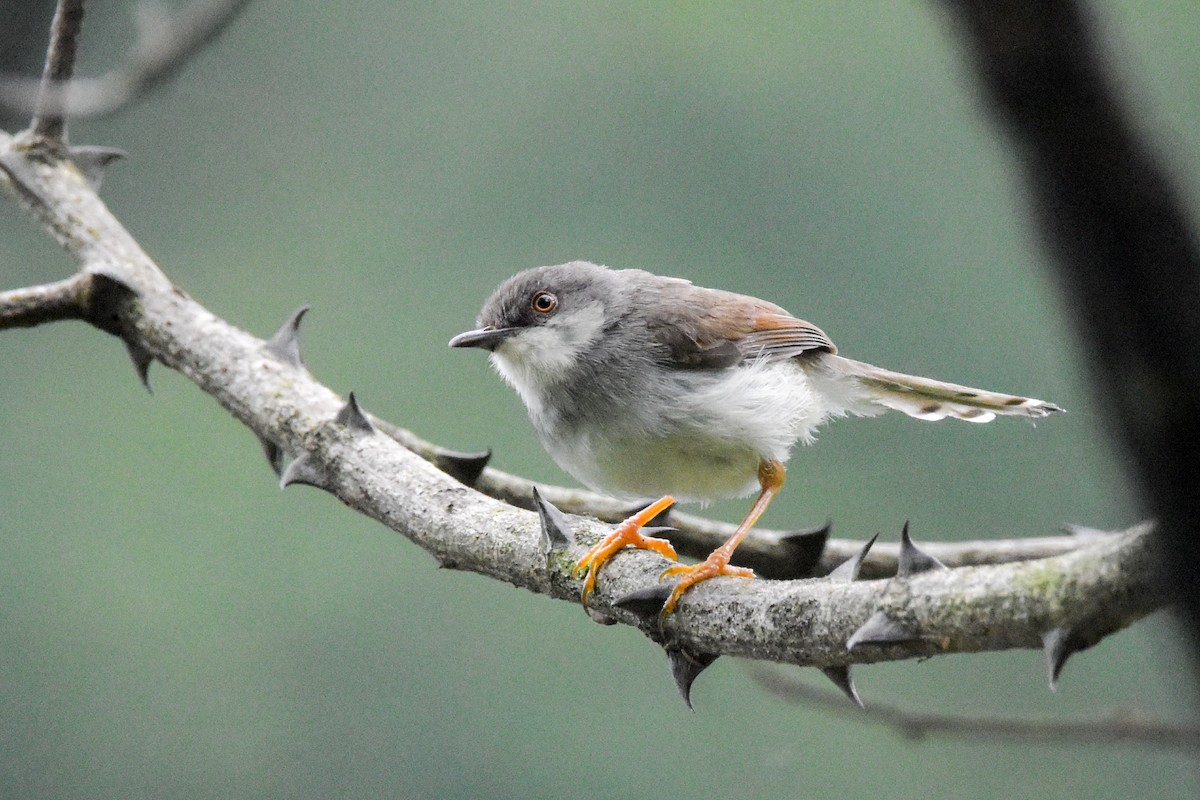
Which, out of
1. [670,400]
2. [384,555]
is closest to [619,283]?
[670,400]

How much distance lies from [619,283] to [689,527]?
0.92m

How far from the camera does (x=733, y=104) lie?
466 inches

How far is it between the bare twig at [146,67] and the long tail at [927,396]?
7.98 ft

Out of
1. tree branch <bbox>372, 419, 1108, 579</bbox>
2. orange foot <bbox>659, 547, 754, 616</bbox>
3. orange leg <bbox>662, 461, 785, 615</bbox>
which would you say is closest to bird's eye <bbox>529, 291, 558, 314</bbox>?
tree branch <bbox>372, 419, 1108, 579</bbox>

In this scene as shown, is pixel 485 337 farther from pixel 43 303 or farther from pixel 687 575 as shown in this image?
pixel 687 575

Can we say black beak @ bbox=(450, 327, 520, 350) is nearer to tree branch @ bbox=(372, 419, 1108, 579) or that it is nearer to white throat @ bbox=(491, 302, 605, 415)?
white throat @ bbox=(491, 302, 605, 415)

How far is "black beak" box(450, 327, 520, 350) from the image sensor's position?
3.81m

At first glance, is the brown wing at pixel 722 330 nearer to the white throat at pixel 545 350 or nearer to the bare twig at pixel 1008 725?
the white throat at pixel 545 350

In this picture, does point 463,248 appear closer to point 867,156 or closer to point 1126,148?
point 867,156

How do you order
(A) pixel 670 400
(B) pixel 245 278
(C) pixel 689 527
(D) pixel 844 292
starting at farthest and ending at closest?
1. (B) pixel 245 278
2. (D) pixel 844 292
3. (C) pixel 689 527
4. (A) pixel 670 400

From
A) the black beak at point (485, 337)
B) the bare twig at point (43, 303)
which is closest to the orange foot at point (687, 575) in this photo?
the black beak at point (485, 337)

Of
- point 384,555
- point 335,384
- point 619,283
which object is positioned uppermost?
point 619,283

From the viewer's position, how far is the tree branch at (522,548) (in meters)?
1.50

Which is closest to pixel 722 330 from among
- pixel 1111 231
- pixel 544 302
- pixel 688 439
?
pixel 688 439
